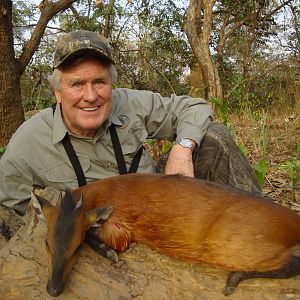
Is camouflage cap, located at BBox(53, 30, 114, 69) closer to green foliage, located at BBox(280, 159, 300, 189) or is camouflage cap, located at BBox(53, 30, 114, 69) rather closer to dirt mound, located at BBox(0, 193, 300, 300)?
dirt mound, located at BBox(0, 193, 300, 300)

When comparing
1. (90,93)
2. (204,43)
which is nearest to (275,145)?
(90,93)

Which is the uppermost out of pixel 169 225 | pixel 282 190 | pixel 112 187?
Answer: pixel 112 187

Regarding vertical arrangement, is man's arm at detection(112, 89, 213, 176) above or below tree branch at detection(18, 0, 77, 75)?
below

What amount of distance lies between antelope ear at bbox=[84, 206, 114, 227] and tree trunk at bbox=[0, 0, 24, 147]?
4.71 m

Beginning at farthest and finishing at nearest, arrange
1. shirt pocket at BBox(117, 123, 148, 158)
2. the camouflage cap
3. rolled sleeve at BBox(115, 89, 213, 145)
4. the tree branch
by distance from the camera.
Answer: the tree branch
rolled sleeve at BBox(115, 89, 213, 145)
shirt pocket at BBox(117, 123, 148, 158)
the camouflage cap

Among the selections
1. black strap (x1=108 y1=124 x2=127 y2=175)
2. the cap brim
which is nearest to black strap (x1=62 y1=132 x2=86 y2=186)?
black strap (x1=108 y1=124 x2=127 y2=175)

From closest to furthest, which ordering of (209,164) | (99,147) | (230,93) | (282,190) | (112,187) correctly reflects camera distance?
(112,187)
(99,147)
(209,164)
(282,190)
(230,93)

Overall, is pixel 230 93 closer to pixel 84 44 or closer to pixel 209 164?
pixel 209 164

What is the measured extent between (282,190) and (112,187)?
11.3ft

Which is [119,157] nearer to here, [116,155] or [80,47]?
[116,155]

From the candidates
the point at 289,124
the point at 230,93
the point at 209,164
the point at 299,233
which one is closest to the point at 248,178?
the point at 209,164

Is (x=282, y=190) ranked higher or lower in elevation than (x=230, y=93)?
lower

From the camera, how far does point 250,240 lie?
2.76 meters

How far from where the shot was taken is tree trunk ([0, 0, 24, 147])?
701 cm
